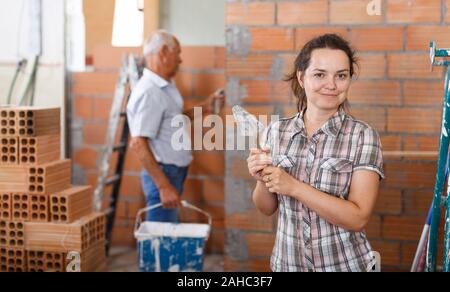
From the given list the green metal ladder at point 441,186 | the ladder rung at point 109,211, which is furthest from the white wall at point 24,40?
the green metal ladder at point 441,186

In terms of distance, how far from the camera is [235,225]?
208 cm

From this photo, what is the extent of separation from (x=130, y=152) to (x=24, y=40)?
1152mm

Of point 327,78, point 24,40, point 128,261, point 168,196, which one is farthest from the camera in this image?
point 128,261

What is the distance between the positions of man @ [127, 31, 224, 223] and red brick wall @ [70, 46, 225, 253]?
394 mm

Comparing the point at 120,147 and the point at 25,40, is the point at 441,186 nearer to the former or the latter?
the point at 25,40

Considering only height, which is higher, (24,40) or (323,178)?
(24,40)

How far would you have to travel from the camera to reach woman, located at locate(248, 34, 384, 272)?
1244mm

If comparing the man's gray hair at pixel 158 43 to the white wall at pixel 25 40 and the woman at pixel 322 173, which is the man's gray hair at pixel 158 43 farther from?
the woman at pixel 322 173

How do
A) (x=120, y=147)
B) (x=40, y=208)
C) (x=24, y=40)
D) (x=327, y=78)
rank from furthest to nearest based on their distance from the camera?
(x=120, y=147) → (x=40, y=208) → (x=24, y=40) → (x=327, y=78)

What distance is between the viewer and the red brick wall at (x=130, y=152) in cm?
276

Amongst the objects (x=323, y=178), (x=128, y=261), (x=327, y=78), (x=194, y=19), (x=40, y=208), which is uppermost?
(x=194, y=19)

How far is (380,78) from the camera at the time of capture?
1881mm

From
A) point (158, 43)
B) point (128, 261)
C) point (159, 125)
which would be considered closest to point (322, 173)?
point (159, 125)
